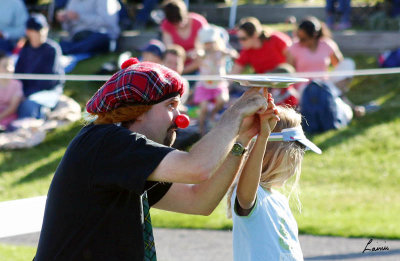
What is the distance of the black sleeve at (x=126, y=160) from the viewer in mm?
2395

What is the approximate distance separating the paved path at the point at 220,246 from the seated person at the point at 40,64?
10.4 feet

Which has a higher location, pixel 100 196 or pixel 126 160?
pixel 126 160

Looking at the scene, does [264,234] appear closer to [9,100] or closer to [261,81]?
[261,81]

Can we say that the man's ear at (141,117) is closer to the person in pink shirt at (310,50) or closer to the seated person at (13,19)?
the person in pink shirt at (310,50)

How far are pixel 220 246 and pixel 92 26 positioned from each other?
241 inches

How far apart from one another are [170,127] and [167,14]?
7.14m

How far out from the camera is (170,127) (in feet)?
8.65

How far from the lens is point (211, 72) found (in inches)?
346

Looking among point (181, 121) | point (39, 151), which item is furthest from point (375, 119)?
point (181, 121)

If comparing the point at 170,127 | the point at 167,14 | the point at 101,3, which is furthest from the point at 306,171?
the point at 170,127

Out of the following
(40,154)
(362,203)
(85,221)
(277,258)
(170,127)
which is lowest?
(40,154)

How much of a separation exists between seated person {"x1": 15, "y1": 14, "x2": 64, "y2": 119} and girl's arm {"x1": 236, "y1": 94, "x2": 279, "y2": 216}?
6431 mm

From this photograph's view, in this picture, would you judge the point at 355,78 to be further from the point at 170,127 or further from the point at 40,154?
the point at 170,127

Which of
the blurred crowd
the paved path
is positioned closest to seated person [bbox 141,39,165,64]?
the blurred crowd
